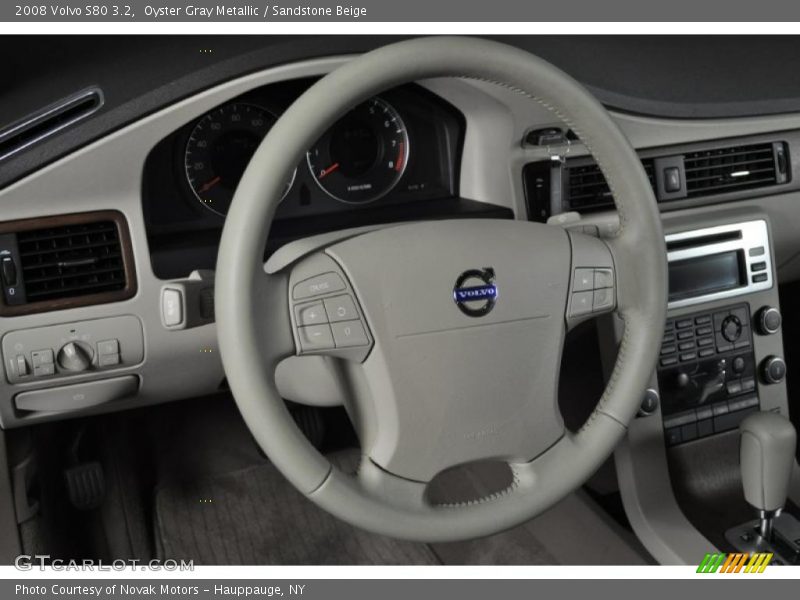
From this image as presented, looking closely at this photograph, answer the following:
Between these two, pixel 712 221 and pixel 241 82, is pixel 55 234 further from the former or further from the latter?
pixel 712 221

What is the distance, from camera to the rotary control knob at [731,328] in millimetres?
1816

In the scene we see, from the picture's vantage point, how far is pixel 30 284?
4.68 ft

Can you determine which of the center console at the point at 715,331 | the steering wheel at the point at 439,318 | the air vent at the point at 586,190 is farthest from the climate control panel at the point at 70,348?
the center console at the point at 715,331

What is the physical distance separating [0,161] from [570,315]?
0.88m

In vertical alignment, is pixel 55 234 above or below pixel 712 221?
above

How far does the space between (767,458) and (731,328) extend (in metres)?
0.38

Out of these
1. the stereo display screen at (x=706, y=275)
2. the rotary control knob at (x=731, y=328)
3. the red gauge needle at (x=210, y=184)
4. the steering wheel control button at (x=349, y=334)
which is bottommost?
the rotary control knob at (x=731, y=328)

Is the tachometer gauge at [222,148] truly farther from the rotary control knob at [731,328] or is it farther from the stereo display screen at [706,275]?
the rotary control knob at [731,328]

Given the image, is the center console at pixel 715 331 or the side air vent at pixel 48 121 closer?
the side air vent at pixel 48 121

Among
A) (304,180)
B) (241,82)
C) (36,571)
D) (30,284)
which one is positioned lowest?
(36,571)

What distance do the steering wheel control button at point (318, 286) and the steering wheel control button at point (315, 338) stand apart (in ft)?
0.14

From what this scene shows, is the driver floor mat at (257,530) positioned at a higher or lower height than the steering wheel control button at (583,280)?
lower

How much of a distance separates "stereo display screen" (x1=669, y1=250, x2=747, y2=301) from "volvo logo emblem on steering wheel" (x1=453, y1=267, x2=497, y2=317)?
2.09 ft

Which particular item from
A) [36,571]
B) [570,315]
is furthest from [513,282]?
[36,571]
